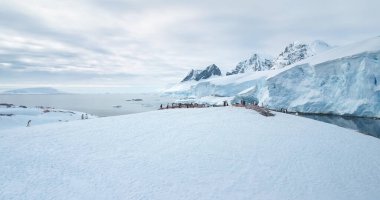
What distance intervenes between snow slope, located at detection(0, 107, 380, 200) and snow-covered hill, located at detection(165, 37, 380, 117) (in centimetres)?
3998

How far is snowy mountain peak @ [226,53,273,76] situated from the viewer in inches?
7333

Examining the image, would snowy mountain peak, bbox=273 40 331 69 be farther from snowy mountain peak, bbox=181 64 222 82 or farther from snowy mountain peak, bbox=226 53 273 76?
snowy mountain peak, bbox=181 64 222 82

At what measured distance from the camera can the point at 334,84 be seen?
50.3 m

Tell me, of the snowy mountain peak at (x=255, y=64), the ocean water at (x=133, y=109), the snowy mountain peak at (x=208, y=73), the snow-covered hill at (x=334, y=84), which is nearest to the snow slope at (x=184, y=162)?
the ocean water at (x=133, y=109)

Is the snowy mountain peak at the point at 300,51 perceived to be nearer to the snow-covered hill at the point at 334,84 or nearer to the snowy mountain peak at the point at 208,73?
the snowy mountain peak at the point at 208,73

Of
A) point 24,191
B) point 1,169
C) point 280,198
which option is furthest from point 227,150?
point 1,169

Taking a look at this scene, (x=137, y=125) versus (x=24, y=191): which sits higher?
(x=137, y=125)

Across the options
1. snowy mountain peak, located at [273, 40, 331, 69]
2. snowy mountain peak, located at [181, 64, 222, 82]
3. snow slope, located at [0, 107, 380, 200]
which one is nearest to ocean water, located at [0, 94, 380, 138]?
snow slope, located at [0, 107, 380, 200]

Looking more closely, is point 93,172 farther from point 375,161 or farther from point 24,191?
point 375,161

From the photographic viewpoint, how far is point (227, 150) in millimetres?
8211

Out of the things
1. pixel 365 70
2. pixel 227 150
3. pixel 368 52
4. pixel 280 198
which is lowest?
pixel 280 198

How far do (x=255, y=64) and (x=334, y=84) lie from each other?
140723 millimetres

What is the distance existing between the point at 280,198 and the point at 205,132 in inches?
164

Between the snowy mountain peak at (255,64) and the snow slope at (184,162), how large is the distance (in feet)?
589
